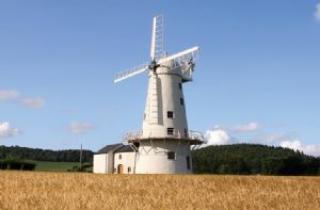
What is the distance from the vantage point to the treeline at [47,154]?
487 feet

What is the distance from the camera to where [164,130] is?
51.2 meters

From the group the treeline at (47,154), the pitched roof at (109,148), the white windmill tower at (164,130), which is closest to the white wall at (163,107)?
the white windmill tower at (164,130)

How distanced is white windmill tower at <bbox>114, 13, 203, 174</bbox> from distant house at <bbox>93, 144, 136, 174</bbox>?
469 cm

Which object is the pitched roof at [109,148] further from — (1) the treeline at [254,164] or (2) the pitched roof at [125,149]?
(1) the treeline at [254,164]

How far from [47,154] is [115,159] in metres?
97.1

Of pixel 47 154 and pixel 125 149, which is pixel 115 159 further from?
pixel 47 154

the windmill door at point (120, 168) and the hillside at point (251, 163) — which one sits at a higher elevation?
the hillside at point (251, 163)

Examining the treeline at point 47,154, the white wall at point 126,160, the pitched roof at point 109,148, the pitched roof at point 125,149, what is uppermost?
the treeline at point 47,154

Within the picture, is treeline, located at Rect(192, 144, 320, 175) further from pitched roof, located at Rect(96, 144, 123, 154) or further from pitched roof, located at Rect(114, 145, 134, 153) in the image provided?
pitched roof, located at Rect(114, 145, 134, 153)

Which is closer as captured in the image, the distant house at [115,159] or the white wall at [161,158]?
the white wall at [161,158]

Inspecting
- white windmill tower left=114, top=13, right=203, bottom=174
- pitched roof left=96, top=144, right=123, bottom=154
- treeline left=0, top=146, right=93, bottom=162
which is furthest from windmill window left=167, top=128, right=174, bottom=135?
treeline left=0, top=146, right=93, bottom=162

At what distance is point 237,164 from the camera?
111 meters

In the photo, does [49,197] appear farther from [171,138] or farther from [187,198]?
[171,138]

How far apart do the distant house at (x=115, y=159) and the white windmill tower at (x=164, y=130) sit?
4694 mm
